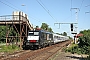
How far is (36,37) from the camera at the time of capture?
30719 mm

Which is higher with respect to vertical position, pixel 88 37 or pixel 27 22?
pixel 27 22

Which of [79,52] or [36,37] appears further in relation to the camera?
[36,37]

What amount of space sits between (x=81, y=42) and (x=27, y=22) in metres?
11.3

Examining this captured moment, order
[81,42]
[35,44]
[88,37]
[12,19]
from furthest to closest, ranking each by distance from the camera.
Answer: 1. [12,19]
2. [35,44]
3. [81,42]
4. [88,37]

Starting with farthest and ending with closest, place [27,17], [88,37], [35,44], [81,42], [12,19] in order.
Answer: [27,17], [12,19], [35,44], [81,42], [88,37]

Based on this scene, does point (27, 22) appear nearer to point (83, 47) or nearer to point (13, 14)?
point (13, 14)

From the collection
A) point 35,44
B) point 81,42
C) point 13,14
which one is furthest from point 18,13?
point 81,42

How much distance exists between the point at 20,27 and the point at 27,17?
3.61 meters

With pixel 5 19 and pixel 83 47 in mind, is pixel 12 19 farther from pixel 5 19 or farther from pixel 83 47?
pixel 83 47

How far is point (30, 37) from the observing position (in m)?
31.0

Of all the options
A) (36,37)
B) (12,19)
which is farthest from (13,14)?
(36,37)

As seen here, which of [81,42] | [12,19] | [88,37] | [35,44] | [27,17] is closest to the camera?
[88,37]

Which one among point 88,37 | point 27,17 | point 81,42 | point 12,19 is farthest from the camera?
point 27,17

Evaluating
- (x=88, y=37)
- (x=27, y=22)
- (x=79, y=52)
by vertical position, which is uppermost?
(x=27, y=22)
